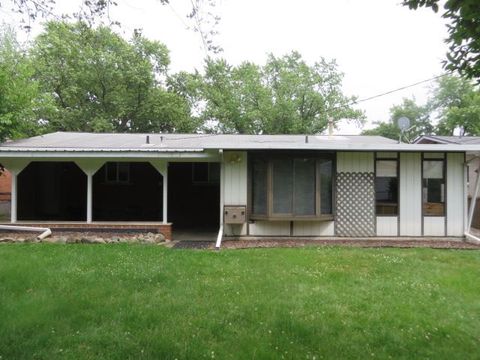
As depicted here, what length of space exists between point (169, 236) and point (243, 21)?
21.3 feet

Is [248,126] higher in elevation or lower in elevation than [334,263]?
higher

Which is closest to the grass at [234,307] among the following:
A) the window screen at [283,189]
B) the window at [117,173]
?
the window screen at [283,189]

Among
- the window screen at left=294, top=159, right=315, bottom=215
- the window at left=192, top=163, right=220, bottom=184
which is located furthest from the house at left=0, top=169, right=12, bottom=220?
the window screen at left=294, top=159, right=315, bottom=215

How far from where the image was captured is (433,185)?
10.1 meters

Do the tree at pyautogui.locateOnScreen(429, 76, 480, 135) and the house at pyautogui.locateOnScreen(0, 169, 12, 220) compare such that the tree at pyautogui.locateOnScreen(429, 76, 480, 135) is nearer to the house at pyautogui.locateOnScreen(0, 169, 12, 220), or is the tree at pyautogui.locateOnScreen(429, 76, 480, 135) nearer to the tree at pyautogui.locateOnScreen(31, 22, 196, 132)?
the tree at pyautogui.locateOnScreen(31, 22, 196, 132)

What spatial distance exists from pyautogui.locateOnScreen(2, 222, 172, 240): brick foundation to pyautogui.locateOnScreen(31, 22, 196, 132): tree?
16628 mm

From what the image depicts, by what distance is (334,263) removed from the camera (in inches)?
275

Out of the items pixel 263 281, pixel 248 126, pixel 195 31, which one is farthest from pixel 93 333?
pixel 248 126

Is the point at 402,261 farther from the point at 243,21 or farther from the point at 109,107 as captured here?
the point at 109,107

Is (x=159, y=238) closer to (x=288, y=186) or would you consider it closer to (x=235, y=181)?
(x=235, y=181)

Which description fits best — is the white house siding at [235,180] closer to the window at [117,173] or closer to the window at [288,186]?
the window at [288,186]

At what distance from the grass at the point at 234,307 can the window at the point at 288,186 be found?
2.50 m

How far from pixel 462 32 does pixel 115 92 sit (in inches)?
1081

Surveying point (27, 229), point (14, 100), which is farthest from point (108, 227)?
point (14, 100)
